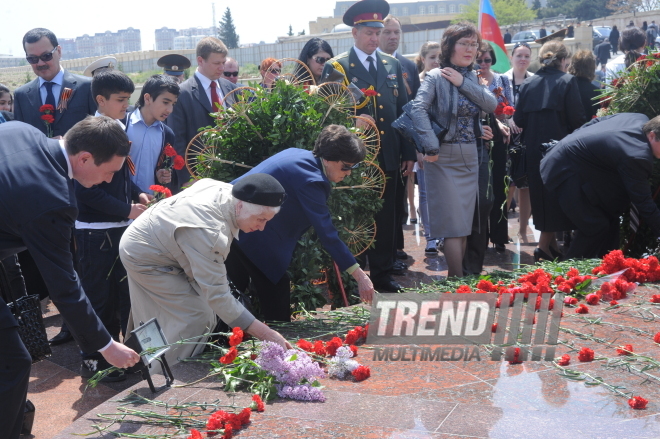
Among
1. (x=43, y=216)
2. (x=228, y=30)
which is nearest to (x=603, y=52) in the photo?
(x=43, y=216)

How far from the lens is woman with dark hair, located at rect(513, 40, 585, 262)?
7.07 m

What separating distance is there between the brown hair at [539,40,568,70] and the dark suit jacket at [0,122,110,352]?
17.6ft

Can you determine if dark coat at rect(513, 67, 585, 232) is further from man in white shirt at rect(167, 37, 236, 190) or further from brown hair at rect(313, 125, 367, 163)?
brown hair at rect(313, 125, 367, 163)

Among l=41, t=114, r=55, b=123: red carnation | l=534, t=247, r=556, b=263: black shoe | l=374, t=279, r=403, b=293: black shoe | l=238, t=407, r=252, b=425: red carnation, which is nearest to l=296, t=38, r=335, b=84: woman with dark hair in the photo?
l=374, t=279, r=403, b=293: black shoe

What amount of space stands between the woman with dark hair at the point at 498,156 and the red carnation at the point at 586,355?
3813mm

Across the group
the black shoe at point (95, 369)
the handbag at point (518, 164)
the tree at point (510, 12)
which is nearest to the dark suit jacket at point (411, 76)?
the handbag at point (518, 164)

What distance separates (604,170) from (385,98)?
1977 millimetres

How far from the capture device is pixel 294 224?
14.7 ft

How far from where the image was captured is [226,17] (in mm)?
83812

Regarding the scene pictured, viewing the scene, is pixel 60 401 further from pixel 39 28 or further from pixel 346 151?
pixel 39 28

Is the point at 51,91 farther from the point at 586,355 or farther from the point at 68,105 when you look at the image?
the point at 586,355

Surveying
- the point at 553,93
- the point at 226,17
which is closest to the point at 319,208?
the point at 553,93

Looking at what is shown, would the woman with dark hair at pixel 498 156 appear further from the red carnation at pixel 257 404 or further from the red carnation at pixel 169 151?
the red carnation at pixel 257 404

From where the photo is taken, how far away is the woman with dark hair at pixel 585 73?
7.44m
